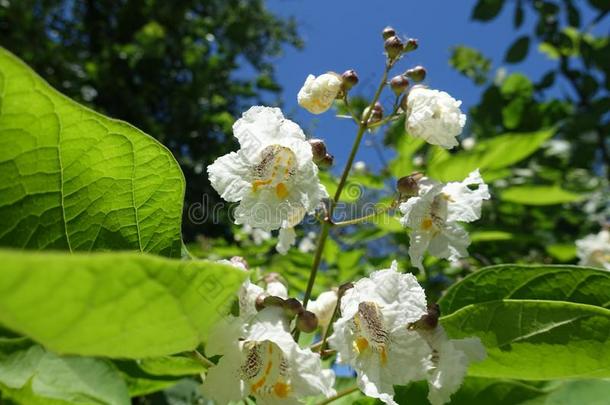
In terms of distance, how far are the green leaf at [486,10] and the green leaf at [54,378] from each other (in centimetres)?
286

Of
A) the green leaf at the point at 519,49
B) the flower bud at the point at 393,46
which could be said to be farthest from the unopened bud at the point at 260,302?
the green leaf at the point at 519,49

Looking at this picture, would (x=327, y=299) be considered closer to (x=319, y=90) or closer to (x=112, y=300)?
(x=319, y=90)

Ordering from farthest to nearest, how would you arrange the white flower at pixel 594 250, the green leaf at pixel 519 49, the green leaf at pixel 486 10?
the green leaf at pixel 519 49
the green leaf at pixel 486 10
the white flower at pixel 594 250

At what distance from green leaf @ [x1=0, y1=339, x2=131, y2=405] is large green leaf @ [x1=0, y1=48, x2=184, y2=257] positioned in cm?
16

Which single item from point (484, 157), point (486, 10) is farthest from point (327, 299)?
point (486, 10)

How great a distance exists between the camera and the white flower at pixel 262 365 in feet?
2.29

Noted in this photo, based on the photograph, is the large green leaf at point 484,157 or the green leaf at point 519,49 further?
the green leaf at point 519,49

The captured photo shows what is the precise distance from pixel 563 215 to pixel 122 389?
9.61 feet

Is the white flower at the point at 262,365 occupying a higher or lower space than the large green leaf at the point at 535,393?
lower

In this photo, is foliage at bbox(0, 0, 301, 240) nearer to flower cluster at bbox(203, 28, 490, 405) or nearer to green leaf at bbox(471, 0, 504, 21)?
green leaf at bbox(471, 0, 504, 21)

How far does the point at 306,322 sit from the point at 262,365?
78mm

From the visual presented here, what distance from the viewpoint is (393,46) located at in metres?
0.99

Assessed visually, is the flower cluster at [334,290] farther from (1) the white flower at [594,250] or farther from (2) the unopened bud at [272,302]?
(1) the white flower at [594,250]

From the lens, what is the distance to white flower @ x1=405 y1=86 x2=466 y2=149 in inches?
37.7
